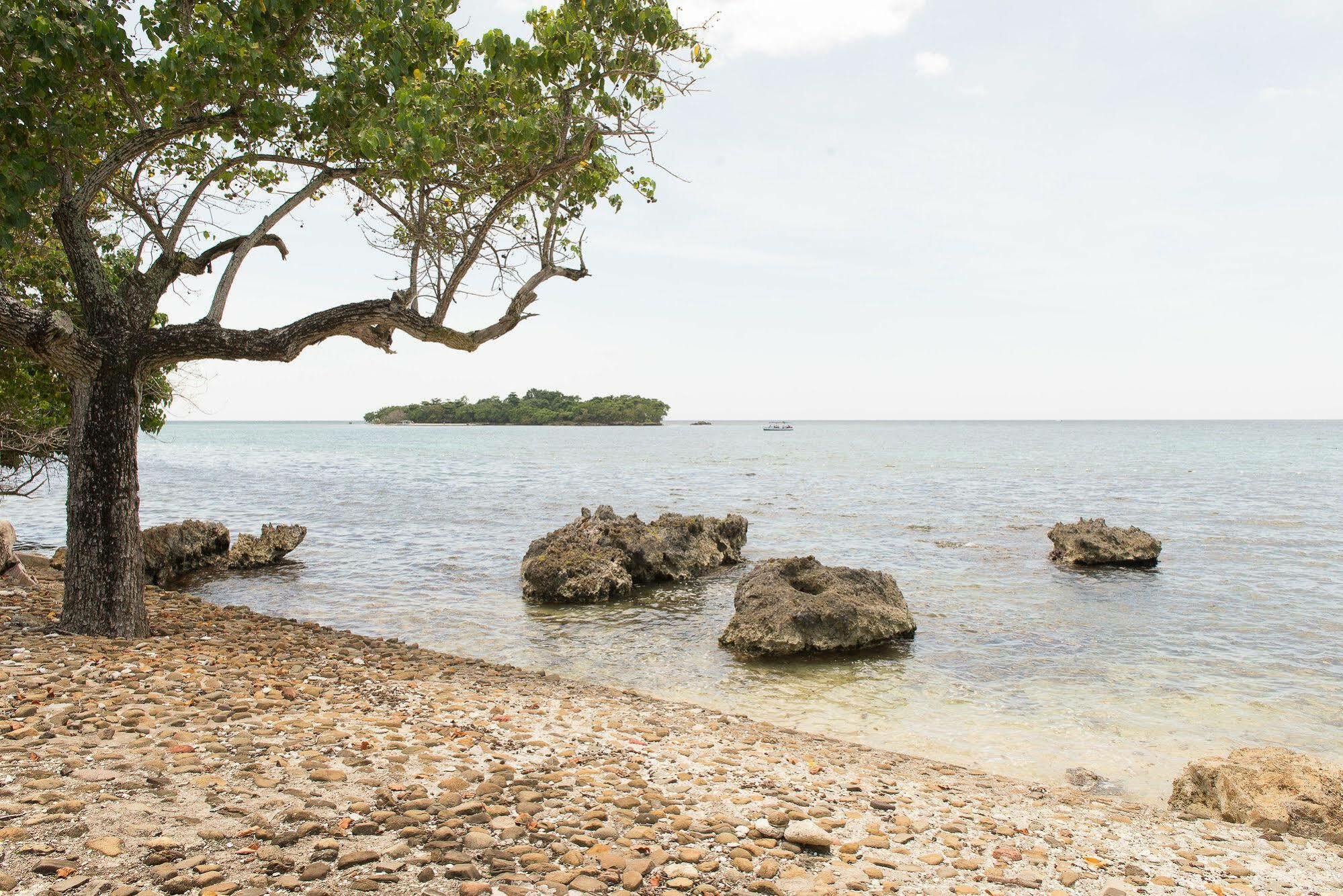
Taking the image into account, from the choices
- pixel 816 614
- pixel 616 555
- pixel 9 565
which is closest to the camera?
pixel 816 614

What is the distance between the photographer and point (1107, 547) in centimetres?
2088

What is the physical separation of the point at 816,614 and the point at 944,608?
4.95 m

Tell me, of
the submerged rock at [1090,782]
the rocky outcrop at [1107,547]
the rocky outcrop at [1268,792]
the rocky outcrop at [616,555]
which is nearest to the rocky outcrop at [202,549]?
the rocky outcrop at [616,555]

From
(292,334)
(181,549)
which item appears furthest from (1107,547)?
(181,549)

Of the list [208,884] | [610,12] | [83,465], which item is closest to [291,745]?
[208,884]

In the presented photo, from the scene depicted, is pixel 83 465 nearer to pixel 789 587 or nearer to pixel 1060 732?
pixel 789 587

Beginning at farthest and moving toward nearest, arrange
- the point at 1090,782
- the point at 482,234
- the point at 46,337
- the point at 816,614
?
the point at 816,614, the point at 482,234, the point at 46,337, the point at 1090,782

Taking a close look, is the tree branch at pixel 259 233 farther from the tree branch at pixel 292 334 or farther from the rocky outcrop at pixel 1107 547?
the rocky outcrop at pixel 1107 547

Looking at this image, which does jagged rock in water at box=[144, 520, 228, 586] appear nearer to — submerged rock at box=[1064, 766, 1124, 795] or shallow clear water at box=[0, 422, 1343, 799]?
shallow clear water at box=[0, 422, 1343, 799]

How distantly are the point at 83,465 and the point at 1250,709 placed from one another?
48.6ft

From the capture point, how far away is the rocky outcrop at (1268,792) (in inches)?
242

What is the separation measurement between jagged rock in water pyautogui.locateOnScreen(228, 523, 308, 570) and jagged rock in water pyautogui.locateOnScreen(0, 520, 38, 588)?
691 cm

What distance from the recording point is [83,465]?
8.98 metres

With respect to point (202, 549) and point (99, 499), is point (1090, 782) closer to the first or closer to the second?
point (99, 499)
